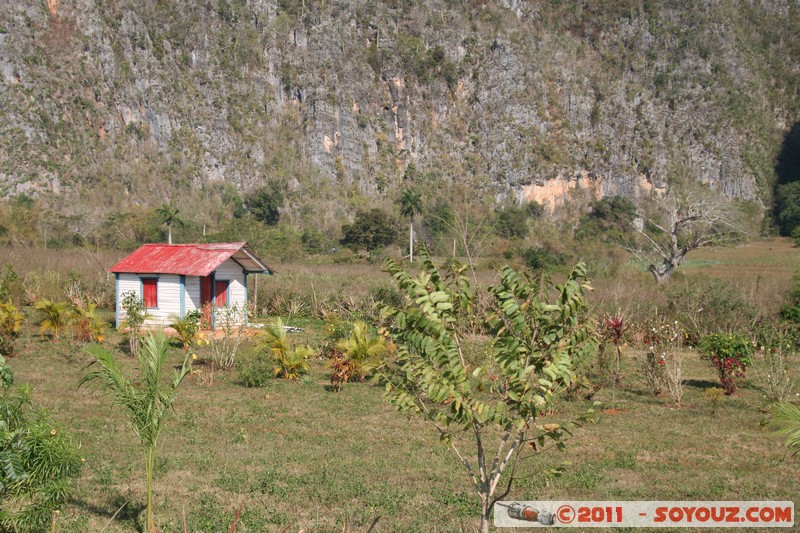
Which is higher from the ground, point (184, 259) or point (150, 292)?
point (184, 259)

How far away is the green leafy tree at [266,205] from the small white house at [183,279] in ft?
187

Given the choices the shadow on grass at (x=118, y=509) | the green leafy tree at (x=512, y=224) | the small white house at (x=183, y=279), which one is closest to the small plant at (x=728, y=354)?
the shadow on grass at (x=118, y=509)

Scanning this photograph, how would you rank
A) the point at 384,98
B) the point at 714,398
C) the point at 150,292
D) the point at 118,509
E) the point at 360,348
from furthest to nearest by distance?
the point at 384,98
the point at 150,292
the point at 360,348
the point at 714,398
the point at 118,509

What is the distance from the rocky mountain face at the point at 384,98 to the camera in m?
84.2

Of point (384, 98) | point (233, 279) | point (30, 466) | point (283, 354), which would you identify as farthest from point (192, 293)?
point (384, 98)

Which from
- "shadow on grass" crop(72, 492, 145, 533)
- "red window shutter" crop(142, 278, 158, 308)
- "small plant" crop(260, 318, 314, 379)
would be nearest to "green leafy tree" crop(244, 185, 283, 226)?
"red window shutter" crop(142, 278, 158, 308)

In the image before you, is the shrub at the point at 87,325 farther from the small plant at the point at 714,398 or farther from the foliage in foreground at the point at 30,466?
the small plant at the point at 714,398

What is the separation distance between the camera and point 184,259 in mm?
21609

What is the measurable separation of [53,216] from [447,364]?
5792 centimetres

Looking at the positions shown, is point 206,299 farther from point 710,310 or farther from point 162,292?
point 710,310

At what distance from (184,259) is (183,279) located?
72cm

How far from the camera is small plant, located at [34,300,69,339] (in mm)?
18125

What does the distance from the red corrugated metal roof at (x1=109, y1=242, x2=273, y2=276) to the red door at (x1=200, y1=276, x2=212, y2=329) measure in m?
0.57

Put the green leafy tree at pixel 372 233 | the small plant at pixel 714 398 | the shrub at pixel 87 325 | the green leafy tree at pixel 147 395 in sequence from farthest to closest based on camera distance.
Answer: the green leafy tree at pixel 372 233, the shrub at pixel 87 325, the small plant at pixel 714 398, the green leafy tree at pixel 147 395
